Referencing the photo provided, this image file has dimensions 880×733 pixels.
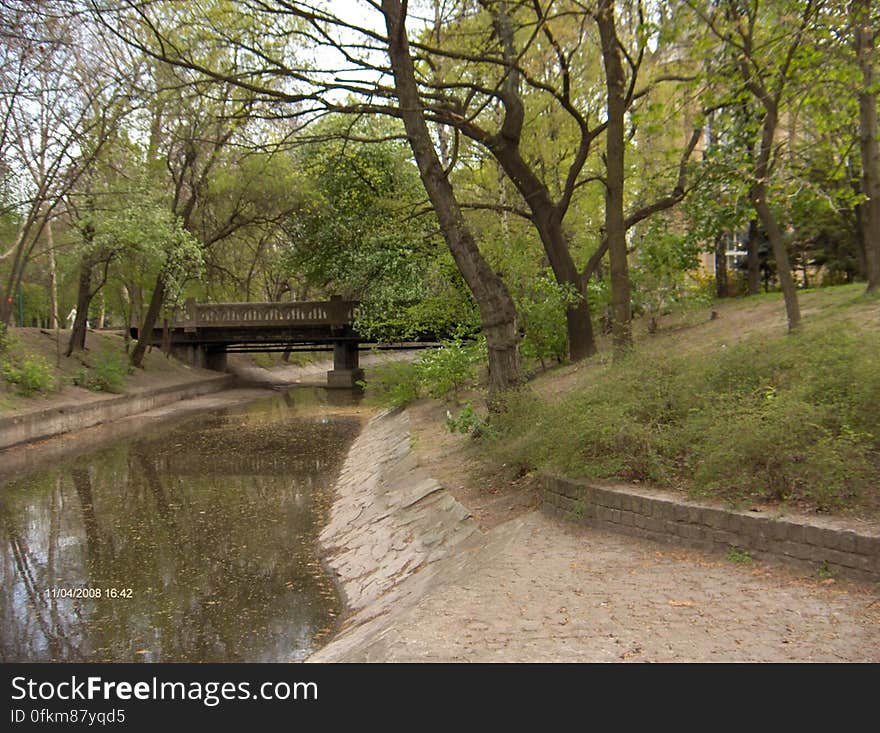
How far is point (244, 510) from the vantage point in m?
13.2

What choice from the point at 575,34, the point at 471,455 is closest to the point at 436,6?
the point at 575,34

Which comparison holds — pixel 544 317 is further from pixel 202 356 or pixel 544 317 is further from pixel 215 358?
pixel 215 358

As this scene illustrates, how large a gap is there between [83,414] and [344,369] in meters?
17.5

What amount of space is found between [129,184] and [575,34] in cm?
1587

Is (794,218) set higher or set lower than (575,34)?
lower

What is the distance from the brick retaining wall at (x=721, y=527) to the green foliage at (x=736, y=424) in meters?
0.27

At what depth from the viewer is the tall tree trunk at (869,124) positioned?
32.8 feet

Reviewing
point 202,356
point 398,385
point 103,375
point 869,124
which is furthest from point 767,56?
point 202,356

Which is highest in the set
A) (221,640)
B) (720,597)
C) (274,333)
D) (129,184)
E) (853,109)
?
(129,184)

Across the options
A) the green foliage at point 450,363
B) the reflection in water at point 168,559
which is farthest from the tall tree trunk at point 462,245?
the green foliage at point 450,363

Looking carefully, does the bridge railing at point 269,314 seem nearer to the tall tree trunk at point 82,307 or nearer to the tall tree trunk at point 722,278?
the tall tree trunk at point 82,307

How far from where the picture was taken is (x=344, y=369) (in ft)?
133

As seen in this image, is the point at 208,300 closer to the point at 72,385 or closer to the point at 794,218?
the point at 72,385

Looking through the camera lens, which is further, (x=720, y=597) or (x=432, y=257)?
(x=432, y=257)
